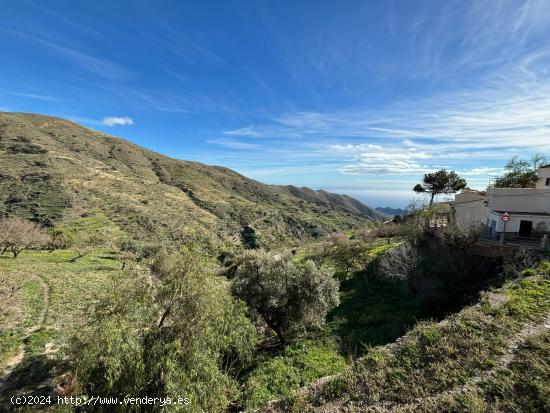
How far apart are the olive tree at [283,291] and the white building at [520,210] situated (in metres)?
17.9

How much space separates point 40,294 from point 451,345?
32763mm

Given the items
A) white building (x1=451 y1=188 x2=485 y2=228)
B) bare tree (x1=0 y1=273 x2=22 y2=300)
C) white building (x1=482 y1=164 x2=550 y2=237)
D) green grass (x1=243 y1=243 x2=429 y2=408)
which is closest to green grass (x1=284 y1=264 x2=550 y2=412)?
green grass (x1=243 y1=243 x2=429 y2=408)

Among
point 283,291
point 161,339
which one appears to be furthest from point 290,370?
point 161,339

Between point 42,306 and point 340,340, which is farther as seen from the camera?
point 42,306

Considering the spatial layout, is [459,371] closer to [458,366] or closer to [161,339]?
[458,366]

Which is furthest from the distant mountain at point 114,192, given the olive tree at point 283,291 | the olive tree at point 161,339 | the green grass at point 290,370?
the olive tree at point 161,339

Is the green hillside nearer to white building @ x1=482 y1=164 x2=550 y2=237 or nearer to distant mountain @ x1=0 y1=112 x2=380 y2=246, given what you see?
white building @ x1=482 y1=164 x2=550 y2=237

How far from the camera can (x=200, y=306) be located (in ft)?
47.3

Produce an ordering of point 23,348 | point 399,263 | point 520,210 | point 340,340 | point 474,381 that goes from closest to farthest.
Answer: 1. point 474,381
2. point 23,348
3. point 340,340
4. point 399,263
5. point 520,210

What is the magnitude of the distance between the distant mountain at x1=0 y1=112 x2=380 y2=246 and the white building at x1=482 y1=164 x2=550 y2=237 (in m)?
78.8

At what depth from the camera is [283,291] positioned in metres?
21.5

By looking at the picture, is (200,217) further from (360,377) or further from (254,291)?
(360,377)

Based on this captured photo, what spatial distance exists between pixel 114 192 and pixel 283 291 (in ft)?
357

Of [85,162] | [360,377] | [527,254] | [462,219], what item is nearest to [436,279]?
[527,254]
